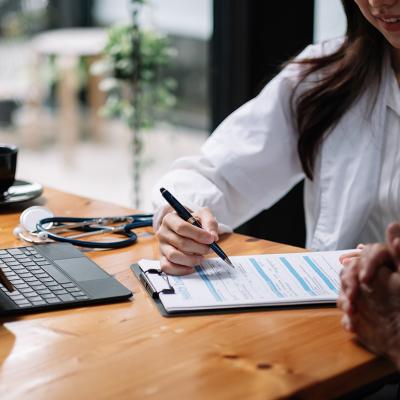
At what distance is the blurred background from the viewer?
8.25ft

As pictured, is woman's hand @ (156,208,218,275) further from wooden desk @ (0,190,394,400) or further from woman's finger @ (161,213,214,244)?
wooden desk @ (0,190,394,400)

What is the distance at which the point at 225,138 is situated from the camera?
173cm

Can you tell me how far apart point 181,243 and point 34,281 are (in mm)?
224

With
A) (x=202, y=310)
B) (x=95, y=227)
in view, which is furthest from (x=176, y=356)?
(x=95, y=227)

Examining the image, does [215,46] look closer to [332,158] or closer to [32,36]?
[332,158]

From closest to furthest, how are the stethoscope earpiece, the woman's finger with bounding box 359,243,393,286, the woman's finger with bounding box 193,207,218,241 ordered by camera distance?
the woman's finger with bounding box 359,243,393,286 < the woman's finger with bounding box 193,207,218,241 < the stethoscope earpiece

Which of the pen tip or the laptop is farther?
the pen tip

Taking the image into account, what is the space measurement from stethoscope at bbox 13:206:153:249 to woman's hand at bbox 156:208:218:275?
10 cm

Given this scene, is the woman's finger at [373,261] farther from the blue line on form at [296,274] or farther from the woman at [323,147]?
the woman at [323,147]

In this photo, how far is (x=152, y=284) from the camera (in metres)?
1.12

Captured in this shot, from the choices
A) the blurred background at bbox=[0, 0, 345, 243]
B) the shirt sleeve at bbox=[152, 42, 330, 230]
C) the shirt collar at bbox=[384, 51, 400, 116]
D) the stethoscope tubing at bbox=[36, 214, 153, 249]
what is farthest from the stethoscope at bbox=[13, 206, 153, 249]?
the blurred background at bbox=[0, 0, 345, 243]

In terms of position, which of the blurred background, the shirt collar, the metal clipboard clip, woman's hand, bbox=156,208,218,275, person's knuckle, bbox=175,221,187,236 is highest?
the shirt collar

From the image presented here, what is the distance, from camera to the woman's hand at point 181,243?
1.19 m

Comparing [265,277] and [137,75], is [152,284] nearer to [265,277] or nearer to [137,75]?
[265,277]
